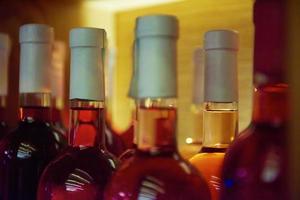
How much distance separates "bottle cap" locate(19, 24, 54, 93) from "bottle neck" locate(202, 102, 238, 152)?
155 millimetres

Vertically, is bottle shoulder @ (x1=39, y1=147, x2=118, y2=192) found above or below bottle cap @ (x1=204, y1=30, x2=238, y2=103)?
below

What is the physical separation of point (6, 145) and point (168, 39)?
0.21 m

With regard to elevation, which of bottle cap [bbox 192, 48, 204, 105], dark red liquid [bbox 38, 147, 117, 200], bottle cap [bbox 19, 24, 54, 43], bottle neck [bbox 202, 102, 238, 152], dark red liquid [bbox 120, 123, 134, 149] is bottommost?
dark red liquid [bbox 38, 147, 117, 200]

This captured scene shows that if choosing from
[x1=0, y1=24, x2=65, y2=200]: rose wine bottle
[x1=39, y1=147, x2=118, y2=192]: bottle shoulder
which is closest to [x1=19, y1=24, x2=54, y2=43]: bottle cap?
[x1=0, y1=24, x2=65, y2=200]: rose wine bottle

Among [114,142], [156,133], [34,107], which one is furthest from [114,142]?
[156,133]

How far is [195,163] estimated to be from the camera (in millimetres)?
500

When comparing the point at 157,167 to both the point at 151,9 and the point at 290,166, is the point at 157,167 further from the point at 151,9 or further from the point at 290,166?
the point at 151,9

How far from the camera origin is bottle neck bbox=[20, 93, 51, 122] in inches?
21.8

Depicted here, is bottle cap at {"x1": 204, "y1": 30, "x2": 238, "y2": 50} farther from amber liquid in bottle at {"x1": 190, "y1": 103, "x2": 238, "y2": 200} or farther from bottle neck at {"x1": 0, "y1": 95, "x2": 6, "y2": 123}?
bottle neck at {"x1": 0, "y1": 95, "x2": 6, "y2": 123}

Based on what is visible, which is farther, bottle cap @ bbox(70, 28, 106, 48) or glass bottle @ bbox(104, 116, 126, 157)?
glass bottle @ bbox(104, 116, 126, 157)

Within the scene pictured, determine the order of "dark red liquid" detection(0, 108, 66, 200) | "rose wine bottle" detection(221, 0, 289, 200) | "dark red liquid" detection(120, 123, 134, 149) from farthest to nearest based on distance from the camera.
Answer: "dark red liquid" detection(120, 123, 134, 149) → "dark red liquid" detection(0, 108, 66, 200) → "rose wine bottle" detection(221, 0, 289, 200)

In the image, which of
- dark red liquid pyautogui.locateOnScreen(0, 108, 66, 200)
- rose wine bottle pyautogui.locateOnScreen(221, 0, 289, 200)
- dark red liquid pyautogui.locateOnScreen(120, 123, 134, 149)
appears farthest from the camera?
dark red liquid pyautogui.locateOnScreen(120, 123, 134, 149)

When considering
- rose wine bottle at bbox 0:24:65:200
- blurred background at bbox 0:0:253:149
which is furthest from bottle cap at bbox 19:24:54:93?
blurred background at bbox 0:0:253:149

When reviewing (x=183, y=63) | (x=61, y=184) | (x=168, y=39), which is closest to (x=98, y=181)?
(x=61, y=184)
